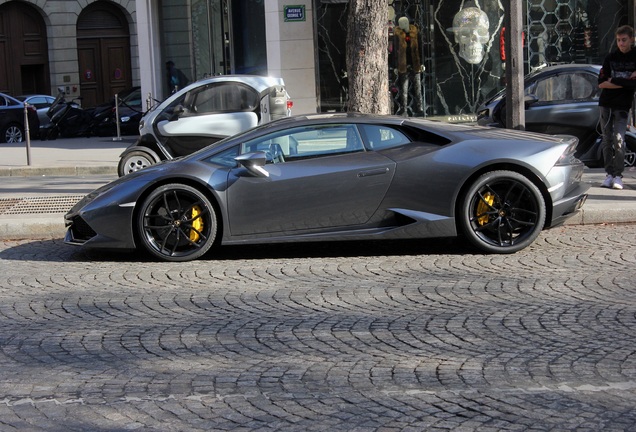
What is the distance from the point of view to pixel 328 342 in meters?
6.13

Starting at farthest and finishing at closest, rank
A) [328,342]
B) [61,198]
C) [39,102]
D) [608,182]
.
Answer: [39,102] → [61,198] → [608,182] → [328,342]

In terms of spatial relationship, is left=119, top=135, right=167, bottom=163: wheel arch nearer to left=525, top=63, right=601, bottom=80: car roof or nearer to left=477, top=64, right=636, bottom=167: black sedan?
left=477, top=64, right=636, bottom=167: black sedan

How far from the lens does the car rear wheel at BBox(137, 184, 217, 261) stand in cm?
904

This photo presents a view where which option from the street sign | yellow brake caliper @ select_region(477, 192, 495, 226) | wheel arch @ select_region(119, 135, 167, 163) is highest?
the street sign

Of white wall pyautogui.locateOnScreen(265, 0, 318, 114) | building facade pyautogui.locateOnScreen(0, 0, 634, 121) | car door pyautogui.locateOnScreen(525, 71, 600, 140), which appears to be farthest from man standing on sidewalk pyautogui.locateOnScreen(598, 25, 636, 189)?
white wall pyautogui.locateOnScreen(265, 0, 318, 114)

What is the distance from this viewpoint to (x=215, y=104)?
642 inches

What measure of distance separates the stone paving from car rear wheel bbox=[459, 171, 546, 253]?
173mm

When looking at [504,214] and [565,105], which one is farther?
[565,105]

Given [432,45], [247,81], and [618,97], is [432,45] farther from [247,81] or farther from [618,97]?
[618,97]

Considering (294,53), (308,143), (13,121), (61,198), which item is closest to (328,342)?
(308,143)

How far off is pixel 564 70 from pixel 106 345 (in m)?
11.1

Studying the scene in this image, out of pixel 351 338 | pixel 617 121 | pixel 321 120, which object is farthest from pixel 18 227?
pixel 617 121

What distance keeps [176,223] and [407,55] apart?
15.8 m

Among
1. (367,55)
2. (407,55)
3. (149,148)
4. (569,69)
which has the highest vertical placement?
(407,55)
